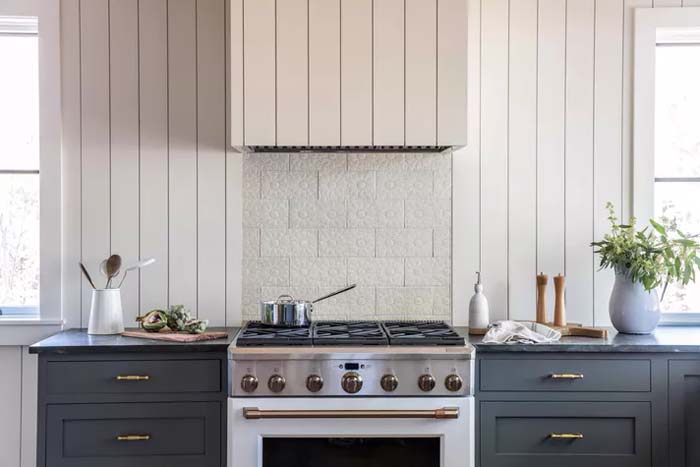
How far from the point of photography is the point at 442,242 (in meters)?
3.05

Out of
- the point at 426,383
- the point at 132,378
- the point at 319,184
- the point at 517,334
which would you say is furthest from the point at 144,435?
the point at 517,334

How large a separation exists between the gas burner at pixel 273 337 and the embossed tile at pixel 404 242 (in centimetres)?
53

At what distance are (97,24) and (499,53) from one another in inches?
69.9

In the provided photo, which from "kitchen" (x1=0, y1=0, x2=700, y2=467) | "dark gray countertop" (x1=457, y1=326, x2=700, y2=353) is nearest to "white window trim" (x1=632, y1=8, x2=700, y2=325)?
"kitchen" (x1=0, y1=0, x2=700, y2=467)

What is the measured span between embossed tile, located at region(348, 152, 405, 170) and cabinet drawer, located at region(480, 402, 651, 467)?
112 centimetres

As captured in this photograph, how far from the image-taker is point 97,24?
9.75 feet

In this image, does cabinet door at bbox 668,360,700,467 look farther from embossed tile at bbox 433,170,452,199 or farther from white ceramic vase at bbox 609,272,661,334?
embossed tile at bbox 433,170,452,199

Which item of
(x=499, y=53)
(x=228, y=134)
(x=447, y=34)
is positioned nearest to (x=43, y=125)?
(x=228, y=134)

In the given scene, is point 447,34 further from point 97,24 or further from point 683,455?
point 683,455

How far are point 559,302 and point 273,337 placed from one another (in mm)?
1244

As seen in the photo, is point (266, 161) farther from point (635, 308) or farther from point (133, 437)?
point (635, 308)

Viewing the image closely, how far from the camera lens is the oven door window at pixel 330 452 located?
2.45m

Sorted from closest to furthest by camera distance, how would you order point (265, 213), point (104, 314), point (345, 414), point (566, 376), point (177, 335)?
point (345, 414)
point (566, 376)
point (177, 335)
point (104, 314)
point (265, 213)

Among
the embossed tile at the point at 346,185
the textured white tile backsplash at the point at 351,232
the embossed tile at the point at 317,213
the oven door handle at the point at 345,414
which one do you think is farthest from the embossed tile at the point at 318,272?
the oven door handle at the point at 345,414
